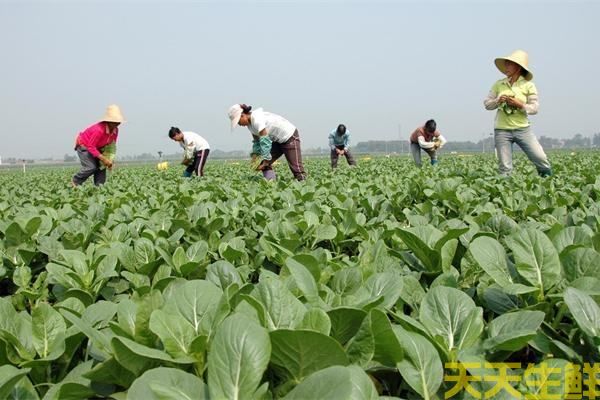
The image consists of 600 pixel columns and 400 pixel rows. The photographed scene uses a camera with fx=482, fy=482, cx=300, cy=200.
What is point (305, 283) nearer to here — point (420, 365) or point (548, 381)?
point (420, 365)

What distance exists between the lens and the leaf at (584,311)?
36.4 inches

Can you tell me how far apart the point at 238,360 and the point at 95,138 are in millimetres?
8252

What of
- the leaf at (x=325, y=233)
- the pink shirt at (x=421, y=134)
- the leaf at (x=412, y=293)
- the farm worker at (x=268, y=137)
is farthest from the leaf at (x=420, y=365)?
the pink shirt at (x=421, y=134)

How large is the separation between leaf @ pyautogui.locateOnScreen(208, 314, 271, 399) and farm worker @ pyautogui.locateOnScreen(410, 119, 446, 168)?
12.0 metres

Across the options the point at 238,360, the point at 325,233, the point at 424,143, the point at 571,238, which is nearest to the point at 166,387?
the point at 238,360

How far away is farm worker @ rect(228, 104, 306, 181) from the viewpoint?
748 centimetres

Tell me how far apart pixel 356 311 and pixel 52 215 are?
2.88 metres

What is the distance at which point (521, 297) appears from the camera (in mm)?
1229

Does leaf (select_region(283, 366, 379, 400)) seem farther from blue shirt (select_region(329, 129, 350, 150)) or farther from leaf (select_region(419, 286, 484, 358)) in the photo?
blue shirt (select_region(329, 129, 350, 150))

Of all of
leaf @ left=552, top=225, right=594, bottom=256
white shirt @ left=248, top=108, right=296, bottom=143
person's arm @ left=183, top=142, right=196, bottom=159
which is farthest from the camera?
person's arm @ left=183, top=142, right=196, bottom=159

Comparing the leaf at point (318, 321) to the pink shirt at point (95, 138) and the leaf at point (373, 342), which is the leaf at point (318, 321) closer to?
the leaf at point (373, 342)

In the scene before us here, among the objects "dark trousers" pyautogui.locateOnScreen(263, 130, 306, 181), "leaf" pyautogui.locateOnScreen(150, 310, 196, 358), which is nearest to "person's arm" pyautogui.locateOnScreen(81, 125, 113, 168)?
"dark trousers" pyautogui.locateOnScreen(263, 130, 306, 181)

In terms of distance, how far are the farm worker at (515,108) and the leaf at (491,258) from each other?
17.9ft

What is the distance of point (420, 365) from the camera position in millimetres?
Result: 903
